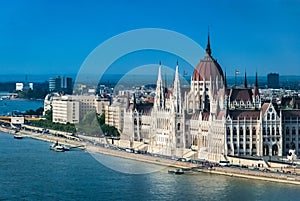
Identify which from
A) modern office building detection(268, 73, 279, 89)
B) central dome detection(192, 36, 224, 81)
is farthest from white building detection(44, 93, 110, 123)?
modern office building detection(268, 73, 279, 89)

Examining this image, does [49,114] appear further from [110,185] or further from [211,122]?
[110,185]

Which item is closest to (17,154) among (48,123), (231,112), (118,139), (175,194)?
(118,139)

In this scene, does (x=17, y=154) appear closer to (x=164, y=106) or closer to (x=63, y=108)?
(x=164, y=106)

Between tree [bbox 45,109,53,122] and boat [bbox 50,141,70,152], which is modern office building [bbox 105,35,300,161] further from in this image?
tree [bbox 45,109,53,122]

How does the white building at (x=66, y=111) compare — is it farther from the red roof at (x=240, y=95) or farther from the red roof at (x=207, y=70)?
the red roof at (x=240, y=95)

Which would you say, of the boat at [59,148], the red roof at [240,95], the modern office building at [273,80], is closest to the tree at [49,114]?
the boat at [59,148]

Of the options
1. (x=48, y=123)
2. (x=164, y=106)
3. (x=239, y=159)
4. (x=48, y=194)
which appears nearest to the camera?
(x=48, y=194)

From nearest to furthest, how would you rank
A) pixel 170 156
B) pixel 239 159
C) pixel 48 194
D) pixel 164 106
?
pixel 48 194
pixel 239 159
pixel 170 156
pixel 164 106
